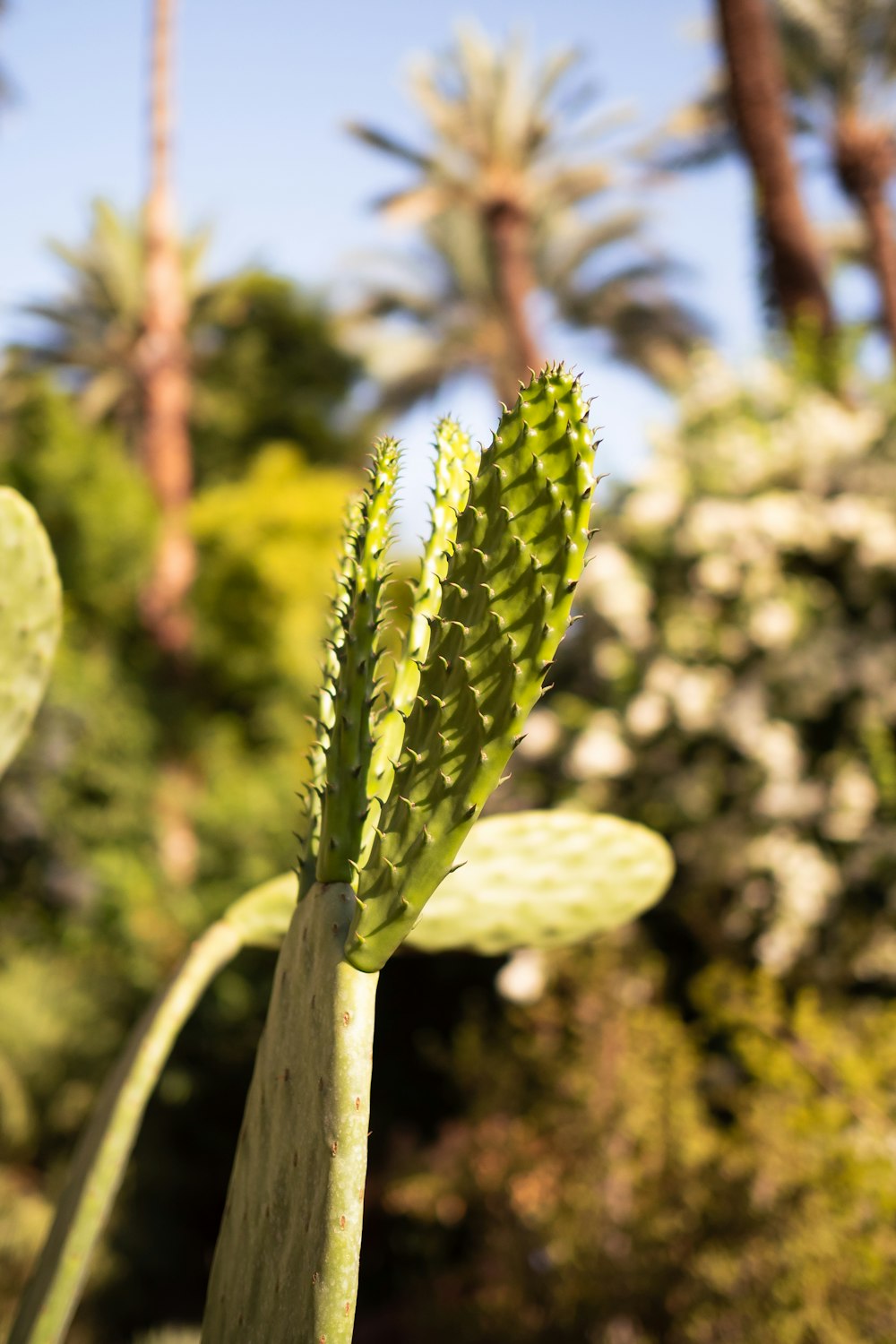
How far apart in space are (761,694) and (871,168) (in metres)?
10.3

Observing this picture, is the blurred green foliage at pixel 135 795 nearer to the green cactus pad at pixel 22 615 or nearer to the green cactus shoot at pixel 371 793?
the green cactus pad at pixel 22 615

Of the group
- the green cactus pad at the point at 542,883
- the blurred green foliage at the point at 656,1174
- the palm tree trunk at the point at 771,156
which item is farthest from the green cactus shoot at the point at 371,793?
the palm tree trunk at the point at 771,156

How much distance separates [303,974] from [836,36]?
13667 mm

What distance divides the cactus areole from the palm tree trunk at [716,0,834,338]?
6713 millimetres

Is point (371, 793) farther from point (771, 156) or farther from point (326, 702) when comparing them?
point (771, 156)

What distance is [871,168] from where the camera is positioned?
12375 millimetres

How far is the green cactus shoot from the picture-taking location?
949 mm

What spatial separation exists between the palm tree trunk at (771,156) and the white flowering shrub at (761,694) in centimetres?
226

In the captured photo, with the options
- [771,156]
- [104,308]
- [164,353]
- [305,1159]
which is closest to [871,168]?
[771,156]

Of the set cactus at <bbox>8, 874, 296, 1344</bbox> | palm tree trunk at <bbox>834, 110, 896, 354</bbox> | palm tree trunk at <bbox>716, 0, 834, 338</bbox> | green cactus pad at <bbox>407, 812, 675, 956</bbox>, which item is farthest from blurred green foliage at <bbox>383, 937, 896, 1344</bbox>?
palm tree trunk at <bbox>834, 110, 896, 354</bbox>

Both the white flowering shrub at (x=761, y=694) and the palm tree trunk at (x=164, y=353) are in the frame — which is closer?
the white flowering shrub at (x=761, y=694)

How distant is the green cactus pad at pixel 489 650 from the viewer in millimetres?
968

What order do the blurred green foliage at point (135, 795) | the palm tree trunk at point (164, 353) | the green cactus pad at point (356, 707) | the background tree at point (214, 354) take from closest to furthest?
1. the green cactus pad at point (356, 707)
2. the blurred green foliage at point (135, 795)
3. the palm tree trunk at point (164, 353)
4. the background tree at point (214, 354)

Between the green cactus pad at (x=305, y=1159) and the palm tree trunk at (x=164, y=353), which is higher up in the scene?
the palm tree trunk at (x=164, y=353)
